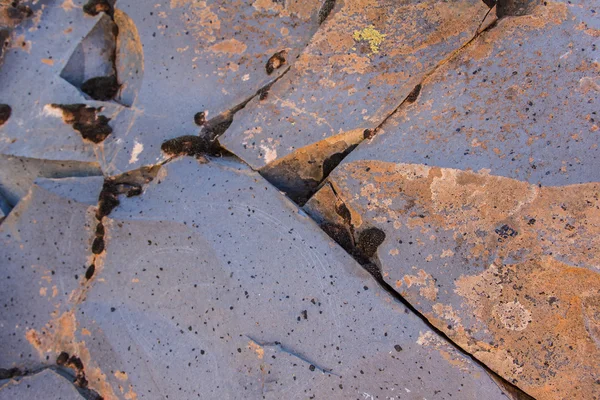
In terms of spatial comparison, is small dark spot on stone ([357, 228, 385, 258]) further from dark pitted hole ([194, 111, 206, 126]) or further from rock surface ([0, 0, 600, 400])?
dark pitted hole ([194, 111, 206, 126])

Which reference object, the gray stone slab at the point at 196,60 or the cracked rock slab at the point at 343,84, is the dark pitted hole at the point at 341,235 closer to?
the cracked rock slab at the point at 343,84

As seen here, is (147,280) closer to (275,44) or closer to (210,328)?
(210,328)

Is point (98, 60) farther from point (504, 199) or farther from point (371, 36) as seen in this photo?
point (504, 199)

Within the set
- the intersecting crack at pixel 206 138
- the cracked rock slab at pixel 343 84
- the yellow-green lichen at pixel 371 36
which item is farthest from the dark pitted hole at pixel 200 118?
the yellow-green lichen at pixel 371 36

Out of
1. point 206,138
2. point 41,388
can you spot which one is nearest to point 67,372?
point 41,388

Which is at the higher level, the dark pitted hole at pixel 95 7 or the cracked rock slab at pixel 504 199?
the dark pitted hole at pixel 95 7

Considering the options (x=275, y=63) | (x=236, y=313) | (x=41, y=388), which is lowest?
(x=41, y=388)
